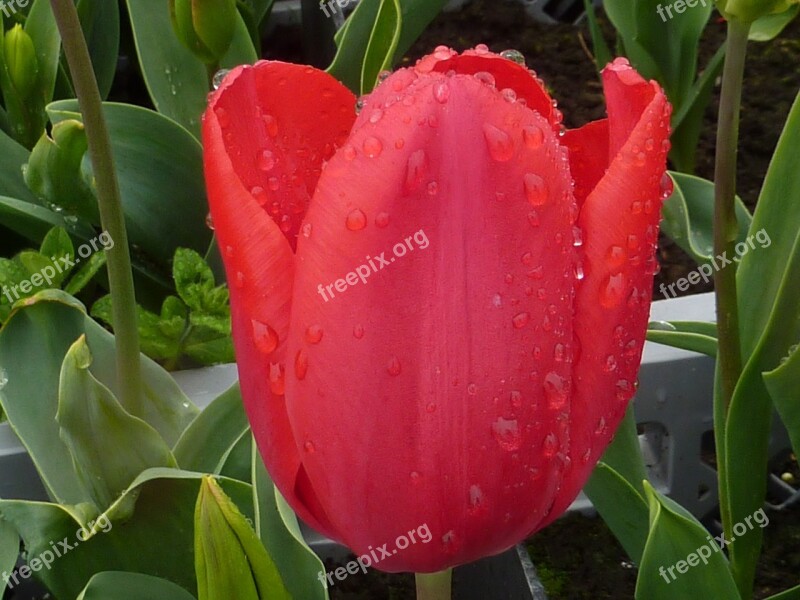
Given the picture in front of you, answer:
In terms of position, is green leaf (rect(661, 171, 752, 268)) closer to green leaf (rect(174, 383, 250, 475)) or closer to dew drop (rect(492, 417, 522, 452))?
green leaf (rect(174, 383, 250, 475))

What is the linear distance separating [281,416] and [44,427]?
37 centimetres

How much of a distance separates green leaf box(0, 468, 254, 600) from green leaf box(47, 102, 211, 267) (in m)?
0.35

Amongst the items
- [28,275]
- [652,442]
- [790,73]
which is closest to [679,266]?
[652,442]

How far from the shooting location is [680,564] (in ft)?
1.87

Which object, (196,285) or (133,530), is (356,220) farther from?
(196,285)

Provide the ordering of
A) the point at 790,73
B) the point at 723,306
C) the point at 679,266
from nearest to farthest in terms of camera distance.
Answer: the point at 723,306
the point at 679,266
the point at 790,73

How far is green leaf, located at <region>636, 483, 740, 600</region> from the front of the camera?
1.82ft

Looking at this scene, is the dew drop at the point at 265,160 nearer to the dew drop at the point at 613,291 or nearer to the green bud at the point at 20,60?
the dew drop at the point at 613,291

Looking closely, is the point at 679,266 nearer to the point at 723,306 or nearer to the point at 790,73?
the point at 790,73

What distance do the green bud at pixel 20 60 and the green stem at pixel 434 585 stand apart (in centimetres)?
75

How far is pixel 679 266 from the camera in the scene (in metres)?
1.30

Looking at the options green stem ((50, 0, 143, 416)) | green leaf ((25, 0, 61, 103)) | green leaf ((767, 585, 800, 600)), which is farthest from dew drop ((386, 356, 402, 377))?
green leaf ((25, 0, 61, 103))

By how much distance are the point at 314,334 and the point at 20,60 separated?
30.5 inches

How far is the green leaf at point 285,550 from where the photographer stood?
587 mm
